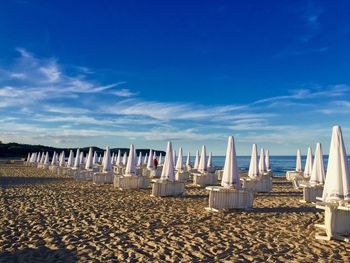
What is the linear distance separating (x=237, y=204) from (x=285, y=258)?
437 cm

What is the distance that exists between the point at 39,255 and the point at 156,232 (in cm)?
244

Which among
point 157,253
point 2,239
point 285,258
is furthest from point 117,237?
point 285,258

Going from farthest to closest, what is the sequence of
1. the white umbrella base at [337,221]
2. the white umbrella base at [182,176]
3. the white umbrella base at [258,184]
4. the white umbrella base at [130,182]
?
the white umbrella base at [182,176]
the white umbrella base at [130,182]
the white umbrella base at [258,184]
the white umbrella base at [337,221]

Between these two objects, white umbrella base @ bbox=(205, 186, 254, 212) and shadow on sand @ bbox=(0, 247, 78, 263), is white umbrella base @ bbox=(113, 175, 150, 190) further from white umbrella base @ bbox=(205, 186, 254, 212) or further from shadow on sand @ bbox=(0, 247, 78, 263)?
shadow on sand @ bbox=(0, 247, 78, 263)

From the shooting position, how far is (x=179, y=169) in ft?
64.3

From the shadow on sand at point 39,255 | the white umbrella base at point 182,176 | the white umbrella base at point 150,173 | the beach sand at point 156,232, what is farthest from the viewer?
the white umbrella base at point 150,173

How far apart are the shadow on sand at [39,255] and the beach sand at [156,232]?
0.01m

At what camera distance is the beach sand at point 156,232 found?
5656mm

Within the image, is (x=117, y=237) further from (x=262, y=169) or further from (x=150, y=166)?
(x=150, y=166)

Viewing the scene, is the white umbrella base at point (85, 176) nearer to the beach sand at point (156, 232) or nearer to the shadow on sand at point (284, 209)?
the beach sand at point (156, 232)

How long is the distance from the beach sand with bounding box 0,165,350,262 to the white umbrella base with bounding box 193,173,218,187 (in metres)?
5.25

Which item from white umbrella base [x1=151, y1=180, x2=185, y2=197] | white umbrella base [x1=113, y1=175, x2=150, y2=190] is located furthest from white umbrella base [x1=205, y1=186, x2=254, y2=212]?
white umbrella base [x1=113, y1=175, x2=150, y2=190]

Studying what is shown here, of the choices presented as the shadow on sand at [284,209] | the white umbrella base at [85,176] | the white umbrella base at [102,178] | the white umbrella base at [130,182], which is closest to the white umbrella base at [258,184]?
the shadow on sand at [284,209]

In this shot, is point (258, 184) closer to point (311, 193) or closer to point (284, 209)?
point (311, 193)
